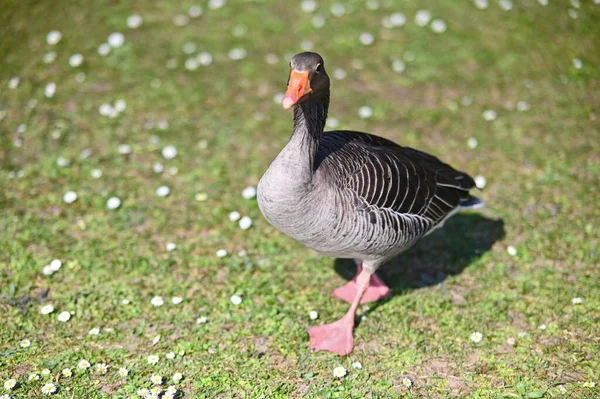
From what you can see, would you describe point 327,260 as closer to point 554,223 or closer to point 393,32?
point 554,223

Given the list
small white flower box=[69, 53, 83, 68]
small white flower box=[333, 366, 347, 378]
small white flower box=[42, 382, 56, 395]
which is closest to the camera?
small white flower box=[42, 382, 56, 395]

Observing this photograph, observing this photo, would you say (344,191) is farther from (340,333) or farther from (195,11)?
(195,11)

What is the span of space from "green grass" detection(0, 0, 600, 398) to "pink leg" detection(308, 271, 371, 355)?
0.08m

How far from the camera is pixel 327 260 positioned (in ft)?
19.3

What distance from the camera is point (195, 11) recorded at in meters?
9.57

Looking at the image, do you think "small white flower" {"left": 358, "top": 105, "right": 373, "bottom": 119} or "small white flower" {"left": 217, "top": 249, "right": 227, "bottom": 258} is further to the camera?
"small white flower" {"left": 358, "top": 105, "right": 373, "bottom": 119}

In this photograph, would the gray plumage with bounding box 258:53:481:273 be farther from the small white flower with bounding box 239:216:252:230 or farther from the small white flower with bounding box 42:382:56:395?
the small white flower with bounding box 42:382:56:395

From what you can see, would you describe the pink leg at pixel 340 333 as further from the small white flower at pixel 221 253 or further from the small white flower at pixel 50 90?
the small white flower at pixel 50 90

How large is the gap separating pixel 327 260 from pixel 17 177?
11.2ft

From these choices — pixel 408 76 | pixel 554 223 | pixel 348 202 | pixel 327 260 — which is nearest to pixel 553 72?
pixel 408 76

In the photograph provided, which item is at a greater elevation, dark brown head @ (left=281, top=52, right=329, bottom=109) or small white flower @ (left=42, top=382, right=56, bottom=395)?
dark brown head @ (left=281, top=52, right=329, bottom=109)

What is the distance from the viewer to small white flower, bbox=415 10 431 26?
942 centimetres

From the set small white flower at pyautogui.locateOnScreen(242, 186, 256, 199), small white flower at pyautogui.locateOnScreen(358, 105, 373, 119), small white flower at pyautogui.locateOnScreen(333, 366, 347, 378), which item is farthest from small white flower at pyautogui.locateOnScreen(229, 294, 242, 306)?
small white flower at pyautogui.locateOnScreen(358, 105, 373, 119)

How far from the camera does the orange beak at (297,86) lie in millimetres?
3840
